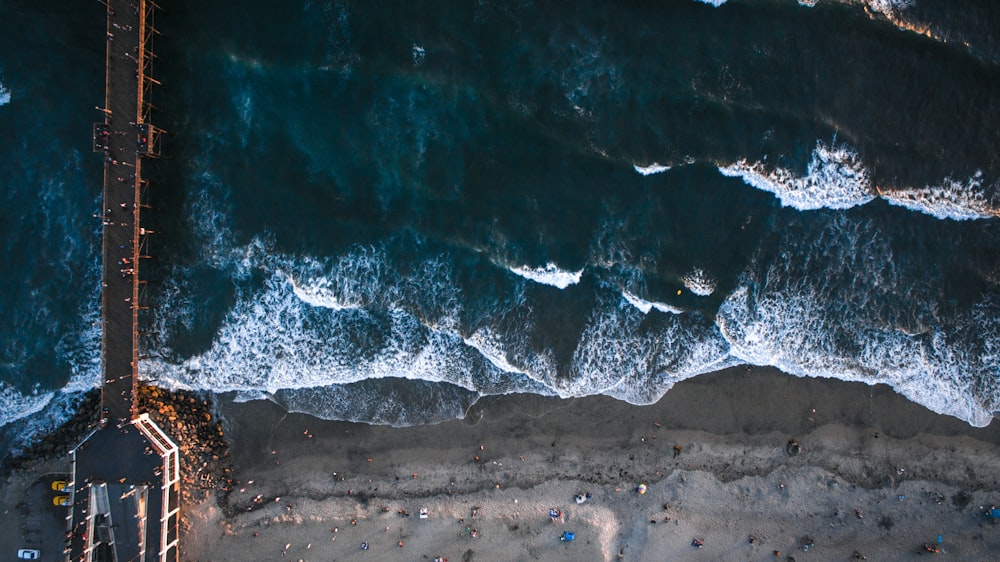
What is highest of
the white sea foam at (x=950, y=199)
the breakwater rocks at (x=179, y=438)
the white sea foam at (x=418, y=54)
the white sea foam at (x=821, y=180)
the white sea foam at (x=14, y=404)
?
the white sea foam at (x=418, y=54)

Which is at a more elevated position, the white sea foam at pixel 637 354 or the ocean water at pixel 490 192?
the ocean water at pixel 490 192

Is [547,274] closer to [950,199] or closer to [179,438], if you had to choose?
[179,438]

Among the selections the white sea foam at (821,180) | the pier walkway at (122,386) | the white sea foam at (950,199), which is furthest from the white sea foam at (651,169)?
the pier walkway at (122,386)

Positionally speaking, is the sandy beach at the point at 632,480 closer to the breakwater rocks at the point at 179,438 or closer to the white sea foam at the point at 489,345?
the breakwater rocks at the point at 179,438

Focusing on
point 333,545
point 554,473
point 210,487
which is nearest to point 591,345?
point 554,473

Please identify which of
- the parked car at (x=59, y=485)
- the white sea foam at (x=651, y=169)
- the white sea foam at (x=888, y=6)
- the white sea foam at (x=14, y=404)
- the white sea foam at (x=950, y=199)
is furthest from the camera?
the white sea foam at (x=950, y=199)

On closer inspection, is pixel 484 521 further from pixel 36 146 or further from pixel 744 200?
pixel 36 146

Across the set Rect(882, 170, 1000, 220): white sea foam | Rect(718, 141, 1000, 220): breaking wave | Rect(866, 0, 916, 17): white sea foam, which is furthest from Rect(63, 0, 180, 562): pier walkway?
Rect(882, 170, 1000, 220): white sea foam

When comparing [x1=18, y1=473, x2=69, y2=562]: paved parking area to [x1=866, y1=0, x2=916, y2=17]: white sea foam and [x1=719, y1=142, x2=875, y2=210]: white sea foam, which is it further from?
[x1=866, y1=0, x2=916, y2=17]: white sea foam
